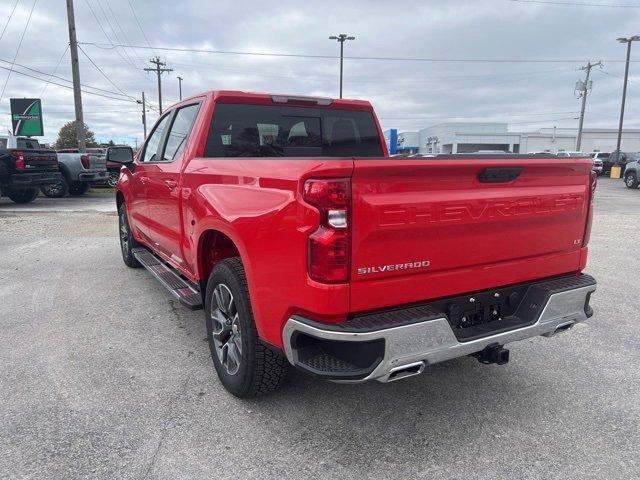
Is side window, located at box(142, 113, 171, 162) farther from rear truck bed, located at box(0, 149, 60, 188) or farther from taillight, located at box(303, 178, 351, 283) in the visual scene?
rear truck bed, located at box(0, 149, 60, 188)

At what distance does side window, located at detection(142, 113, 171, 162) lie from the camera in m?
4.93

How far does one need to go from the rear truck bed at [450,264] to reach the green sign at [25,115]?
26143mm

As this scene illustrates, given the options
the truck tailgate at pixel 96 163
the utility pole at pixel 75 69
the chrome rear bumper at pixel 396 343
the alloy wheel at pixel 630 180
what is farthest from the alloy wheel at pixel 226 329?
the alloy wheel at pixel 630 180

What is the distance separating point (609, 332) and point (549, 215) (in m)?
2.09

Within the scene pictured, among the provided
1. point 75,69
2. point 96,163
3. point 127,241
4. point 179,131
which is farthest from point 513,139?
point 179,131

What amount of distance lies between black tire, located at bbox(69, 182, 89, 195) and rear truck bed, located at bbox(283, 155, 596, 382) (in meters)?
16.1

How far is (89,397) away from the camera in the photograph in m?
3.23

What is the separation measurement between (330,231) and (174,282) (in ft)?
8.18

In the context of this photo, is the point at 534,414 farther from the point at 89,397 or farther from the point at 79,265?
the point at 79,265

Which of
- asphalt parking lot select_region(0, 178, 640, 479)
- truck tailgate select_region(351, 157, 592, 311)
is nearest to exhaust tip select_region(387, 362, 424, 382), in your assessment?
truck tailgate select_region(351, 157, 592, 311)

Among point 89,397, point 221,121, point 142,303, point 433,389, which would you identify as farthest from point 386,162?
point 142,303

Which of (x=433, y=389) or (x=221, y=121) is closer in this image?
(x=433, y=389)

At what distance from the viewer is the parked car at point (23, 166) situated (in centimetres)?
1255

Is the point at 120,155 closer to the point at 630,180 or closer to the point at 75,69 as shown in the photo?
the point at 75,69
